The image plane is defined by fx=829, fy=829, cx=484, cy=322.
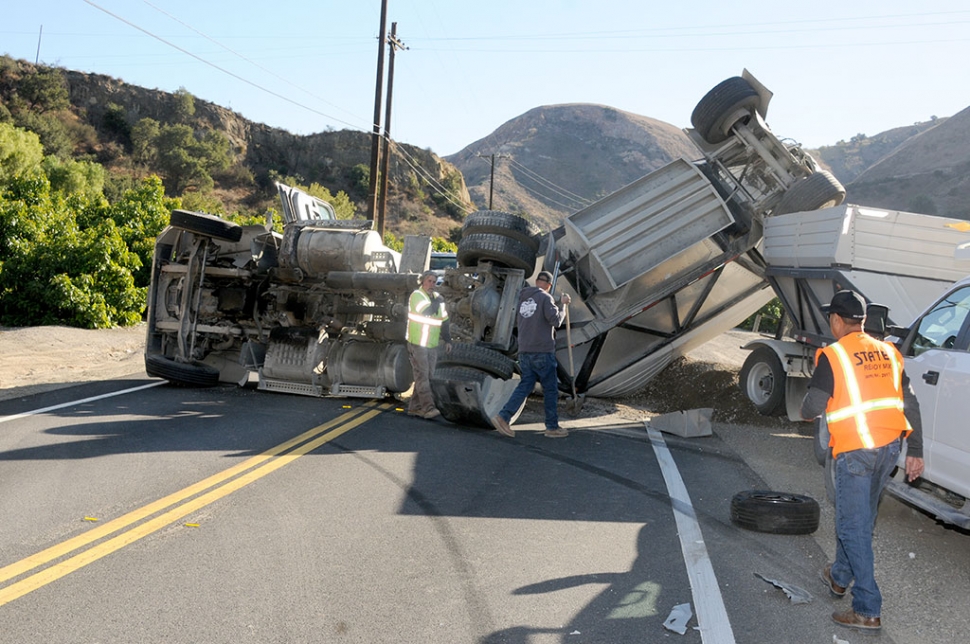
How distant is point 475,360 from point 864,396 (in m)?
5.31

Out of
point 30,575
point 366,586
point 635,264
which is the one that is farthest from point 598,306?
point 30,575

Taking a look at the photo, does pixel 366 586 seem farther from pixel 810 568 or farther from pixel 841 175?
Result: pixel 841 175

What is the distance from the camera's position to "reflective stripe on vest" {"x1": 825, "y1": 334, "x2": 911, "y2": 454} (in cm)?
A: 430

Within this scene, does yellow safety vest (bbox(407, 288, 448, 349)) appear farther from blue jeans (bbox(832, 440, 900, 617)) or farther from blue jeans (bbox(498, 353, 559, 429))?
blue jeans (bbox(832, 440, 900, 617))

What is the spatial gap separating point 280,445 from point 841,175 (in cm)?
15550

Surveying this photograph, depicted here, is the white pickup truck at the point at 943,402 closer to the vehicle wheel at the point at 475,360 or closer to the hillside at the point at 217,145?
the vehicle wheel at the point at 475,360

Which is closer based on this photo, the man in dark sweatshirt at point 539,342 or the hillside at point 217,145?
the man in dark sweatshirt at point 539,342

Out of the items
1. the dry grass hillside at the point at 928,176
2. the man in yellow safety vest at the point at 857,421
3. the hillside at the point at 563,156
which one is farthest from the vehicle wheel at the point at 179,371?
the hillside at the point at 563,156

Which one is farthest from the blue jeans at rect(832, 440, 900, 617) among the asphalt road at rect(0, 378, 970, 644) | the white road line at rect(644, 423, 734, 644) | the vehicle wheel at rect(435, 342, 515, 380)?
the vehicle wheel at rect(435, 342, 515, 380)

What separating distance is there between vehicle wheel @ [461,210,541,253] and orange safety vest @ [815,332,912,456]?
259 inches

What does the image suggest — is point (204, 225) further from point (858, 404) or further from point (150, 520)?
point (858, 404)

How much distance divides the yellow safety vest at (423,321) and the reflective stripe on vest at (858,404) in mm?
5887

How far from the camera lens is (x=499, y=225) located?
10672 millimetres

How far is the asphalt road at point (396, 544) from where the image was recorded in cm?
381
